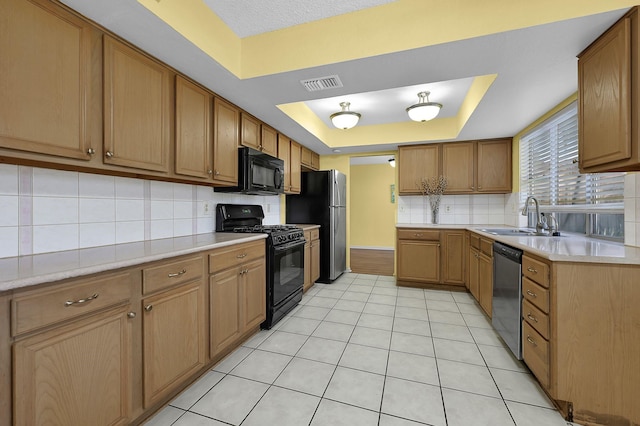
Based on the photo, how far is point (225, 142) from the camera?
249 cm

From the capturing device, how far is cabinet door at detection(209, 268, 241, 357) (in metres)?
1.89

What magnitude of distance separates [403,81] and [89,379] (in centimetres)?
259

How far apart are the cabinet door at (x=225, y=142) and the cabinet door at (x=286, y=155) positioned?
0.92 meters

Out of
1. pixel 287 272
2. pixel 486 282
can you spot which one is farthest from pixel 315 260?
pixel 486 282

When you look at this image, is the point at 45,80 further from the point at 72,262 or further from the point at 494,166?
the point at 494,166

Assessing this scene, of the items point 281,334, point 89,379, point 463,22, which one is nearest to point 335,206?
point 281,334

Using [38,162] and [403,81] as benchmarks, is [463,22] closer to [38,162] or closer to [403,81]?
[403,81]

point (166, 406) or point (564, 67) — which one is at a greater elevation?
point (564, 67)

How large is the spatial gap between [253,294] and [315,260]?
166cm

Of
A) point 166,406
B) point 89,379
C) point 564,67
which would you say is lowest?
point 166,406

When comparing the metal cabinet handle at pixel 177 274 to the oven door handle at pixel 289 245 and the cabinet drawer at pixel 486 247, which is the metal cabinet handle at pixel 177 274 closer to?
the oven door handle at pixel 289 245

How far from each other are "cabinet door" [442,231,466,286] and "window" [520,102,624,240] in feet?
3.33

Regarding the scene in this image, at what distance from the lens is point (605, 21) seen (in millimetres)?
1454

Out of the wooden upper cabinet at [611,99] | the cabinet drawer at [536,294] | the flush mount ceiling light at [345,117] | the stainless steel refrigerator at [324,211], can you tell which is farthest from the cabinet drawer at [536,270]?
the stainless steel refrigerator at [324,211]
